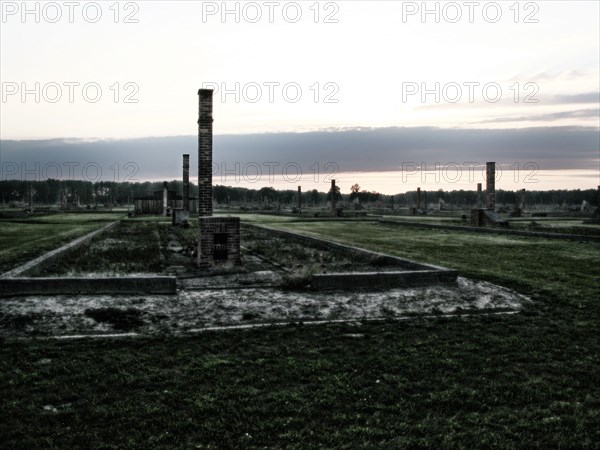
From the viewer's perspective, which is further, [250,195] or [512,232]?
[250,195]

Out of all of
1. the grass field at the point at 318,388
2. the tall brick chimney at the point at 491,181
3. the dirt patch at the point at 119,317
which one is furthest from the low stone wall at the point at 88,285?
the tall brick chimney at the point at 491,181

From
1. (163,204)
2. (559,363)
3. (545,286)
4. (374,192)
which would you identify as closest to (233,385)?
(559,363)

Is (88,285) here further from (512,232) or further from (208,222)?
(512,232)

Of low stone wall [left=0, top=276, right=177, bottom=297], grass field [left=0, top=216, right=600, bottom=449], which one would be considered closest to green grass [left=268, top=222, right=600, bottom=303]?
grass field [left=0, top=216, right=600, bottom=449]

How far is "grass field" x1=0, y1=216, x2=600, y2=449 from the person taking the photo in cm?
380

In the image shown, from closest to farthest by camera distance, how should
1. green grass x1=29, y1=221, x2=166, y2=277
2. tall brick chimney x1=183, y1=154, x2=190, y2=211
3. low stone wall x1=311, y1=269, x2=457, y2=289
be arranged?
low stone wall x1=311, y1=269, x2=457, y2=289 → green grass x1=29, y1=221, x2=166, y2=277 → tall brick chimney x1=183, y1=154, x2=190, y2=211

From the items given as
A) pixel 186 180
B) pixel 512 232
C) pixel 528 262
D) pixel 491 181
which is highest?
pixel 491 181

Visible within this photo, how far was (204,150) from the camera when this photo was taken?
13.6 meters

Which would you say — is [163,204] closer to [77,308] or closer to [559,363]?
[77,308]

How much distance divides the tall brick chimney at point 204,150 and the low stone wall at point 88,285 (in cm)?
451

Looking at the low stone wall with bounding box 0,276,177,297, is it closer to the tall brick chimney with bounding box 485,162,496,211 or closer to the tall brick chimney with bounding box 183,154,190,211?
the tall brick chimney with bounding box 183,154,190,211

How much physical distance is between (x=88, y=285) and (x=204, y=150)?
578 centimetres

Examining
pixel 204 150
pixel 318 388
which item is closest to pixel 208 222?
pixel 204 150

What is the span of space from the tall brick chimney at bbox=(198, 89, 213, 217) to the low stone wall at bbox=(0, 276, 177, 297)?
14.8 ft
